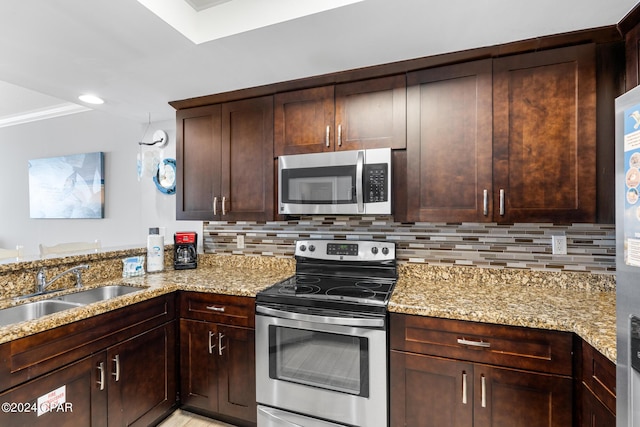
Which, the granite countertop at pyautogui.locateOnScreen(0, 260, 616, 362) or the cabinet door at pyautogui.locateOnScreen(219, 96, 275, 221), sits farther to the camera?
the cabinet door at pyautogui.locateOnScreen(219, 96, 275, 221)

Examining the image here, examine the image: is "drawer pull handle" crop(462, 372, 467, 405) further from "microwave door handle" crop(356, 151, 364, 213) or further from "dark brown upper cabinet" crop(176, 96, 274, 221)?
A: "dark brown upper cabinet" crop(176, 96, 274, 221)

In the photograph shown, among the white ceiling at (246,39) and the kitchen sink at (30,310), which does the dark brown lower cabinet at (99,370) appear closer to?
the kitchen sink at (30,310)

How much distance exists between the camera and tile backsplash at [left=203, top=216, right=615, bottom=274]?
5.92 feet

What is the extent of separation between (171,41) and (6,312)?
5.17 ft

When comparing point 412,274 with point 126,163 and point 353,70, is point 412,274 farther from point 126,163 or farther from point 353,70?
point 126,163

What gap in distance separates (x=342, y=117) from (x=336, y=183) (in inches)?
16.7

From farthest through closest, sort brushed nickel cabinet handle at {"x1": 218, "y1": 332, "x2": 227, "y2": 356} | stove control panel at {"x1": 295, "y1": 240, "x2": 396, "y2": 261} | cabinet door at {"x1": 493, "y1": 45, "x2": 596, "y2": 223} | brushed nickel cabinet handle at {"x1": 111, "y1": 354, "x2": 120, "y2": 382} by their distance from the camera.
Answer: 1. stove control panel at {"x1": 295, "y1": 240, "x2": 396, "y2": 261}
2. brushed nickel cabinet handle at {"x1": 218, "y1": 332, "x2": 227, "y2": 356}
3. brushed nickel cabinet handle at {"x1": 111, "y1": 354, "x2": 120, "y2": 382}
4. cabinet door at {"x1": 493, "y1": 45, "x2": 596, "y2": 223}

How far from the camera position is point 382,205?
1.84 m

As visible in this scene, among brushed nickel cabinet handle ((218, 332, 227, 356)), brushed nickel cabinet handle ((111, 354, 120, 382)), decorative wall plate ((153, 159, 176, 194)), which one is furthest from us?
decorative wall plate ((153, 159, 176, 194))

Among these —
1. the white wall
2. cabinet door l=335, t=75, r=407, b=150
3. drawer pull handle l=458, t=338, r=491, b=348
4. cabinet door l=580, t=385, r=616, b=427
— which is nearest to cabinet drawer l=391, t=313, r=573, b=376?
drawer pull handle l=458, t=338, r=491, b=348

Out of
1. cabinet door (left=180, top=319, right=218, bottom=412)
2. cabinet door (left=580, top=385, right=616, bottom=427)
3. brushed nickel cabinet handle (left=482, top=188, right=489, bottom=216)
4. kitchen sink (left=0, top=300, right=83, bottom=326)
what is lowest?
cabinet door (left=180, top=319, right=218, bottom=412)

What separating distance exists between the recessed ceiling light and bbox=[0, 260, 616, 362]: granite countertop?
137cm

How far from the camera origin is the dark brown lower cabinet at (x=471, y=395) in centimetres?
135

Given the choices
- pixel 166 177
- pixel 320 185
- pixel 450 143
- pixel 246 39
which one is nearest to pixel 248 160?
pixel 320 185
